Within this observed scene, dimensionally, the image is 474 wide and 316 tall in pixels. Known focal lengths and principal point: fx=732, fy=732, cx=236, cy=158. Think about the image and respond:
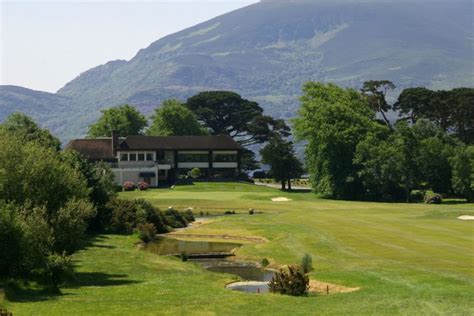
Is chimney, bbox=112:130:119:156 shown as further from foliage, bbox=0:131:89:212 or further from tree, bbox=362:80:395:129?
foliage, bbox=0:131:89:212

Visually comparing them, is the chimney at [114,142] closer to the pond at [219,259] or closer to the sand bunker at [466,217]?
the pond at [219,259]

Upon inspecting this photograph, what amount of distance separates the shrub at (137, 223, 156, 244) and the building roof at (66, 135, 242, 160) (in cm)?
6667

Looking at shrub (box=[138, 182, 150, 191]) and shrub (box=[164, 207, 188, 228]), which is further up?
shrub (box=[138, 182, 150, 191])

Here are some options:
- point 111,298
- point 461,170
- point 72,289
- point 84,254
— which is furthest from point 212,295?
point 461,170

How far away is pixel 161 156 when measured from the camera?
13725 centimetres

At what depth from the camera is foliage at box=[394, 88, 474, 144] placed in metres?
127

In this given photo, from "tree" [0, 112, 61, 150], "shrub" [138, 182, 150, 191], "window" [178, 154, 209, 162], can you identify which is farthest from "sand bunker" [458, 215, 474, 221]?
"window" [178, 154, 209, 162]

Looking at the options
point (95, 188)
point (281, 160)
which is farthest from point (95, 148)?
point (95, 188)

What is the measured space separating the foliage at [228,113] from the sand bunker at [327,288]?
12251 centimetres

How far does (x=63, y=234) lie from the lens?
129 feet

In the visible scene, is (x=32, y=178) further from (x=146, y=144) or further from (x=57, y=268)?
(x=146, y=144)

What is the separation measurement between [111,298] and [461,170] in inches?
2971

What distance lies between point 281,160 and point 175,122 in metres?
38.5

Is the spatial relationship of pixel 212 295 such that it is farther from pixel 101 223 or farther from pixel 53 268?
pixel 101 223
